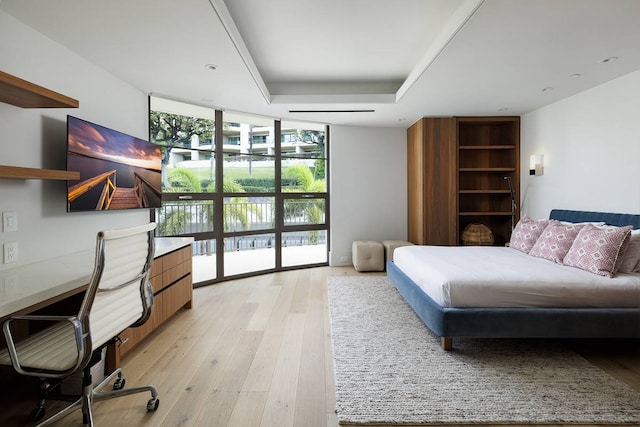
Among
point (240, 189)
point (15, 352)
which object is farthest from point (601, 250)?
point (240, 189)

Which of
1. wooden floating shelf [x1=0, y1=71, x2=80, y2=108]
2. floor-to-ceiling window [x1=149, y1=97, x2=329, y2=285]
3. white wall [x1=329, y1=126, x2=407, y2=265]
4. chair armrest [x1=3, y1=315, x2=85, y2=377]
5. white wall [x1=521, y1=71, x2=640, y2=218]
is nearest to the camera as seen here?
chair armrest [x1=3, y1=315, x2=85, y2=377]

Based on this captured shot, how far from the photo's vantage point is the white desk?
137cm

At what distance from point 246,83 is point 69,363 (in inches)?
115

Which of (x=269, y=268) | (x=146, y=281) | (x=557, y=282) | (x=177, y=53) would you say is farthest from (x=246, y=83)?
(x=557, y=282)

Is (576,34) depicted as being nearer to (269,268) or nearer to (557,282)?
(557,282)

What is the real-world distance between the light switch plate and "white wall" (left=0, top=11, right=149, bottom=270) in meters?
0.03

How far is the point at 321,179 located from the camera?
5570mm

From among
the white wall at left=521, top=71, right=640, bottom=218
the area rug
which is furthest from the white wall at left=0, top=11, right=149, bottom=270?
the white wall at left=521, top=71, right=640, bottom=218

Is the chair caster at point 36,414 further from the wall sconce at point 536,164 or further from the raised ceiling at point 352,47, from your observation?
the wall sconce at point 536,164

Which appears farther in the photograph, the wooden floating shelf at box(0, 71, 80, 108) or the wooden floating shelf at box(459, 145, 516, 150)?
the wooden floating shelf at box(459, 145, 516, 150)

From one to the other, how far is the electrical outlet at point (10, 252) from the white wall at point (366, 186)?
161 inches

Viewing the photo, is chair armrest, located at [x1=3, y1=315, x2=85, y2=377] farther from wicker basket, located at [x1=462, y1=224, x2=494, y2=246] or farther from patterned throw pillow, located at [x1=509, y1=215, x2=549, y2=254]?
wicker basket, located at [x1=462, y1=224, x2=494, y2=246]

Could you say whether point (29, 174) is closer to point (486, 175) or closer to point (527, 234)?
point (527, 234)

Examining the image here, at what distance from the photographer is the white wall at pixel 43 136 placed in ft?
6.81
